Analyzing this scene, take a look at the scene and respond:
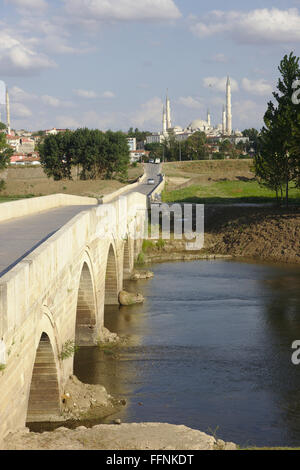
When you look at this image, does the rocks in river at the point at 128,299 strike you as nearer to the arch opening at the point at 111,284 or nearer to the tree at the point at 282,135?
the arch opening at the point at 111,284

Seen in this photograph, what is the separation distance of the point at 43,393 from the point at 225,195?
168 ft

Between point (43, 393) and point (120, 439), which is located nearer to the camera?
point (120, 439)

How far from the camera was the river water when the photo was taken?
52.6ft

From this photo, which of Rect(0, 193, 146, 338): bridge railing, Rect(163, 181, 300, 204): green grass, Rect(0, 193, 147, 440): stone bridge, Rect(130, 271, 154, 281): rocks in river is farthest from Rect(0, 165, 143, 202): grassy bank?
Rect(0, 193, 146, 338): bridge railing

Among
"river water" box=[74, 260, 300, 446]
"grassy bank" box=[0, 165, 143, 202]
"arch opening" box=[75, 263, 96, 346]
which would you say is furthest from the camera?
"grassy bank" box=[0, 165, 143, 202]

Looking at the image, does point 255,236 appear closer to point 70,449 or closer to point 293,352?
point 293,352

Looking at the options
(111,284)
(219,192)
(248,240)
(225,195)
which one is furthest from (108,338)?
(219,192)

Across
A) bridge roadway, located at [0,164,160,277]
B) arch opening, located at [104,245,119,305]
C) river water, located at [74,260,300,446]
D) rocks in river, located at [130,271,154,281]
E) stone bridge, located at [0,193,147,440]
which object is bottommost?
river water, located at [74,260,300,446]

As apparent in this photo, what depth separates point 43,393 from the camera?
1445 centimetres

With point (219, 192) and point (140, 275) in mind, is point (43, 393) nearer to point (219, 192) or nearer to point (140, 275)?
point (140, 275)

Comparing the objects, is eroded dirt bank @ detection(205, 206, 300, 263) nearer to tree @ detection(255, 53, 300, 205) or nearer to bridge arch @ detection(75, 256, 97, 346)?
tree @ detection(255, 53, 300, 205)

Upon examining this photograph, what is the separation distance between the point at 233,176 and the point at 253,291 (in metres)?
65.4

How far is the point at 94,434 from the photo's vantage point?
11.0 meters
